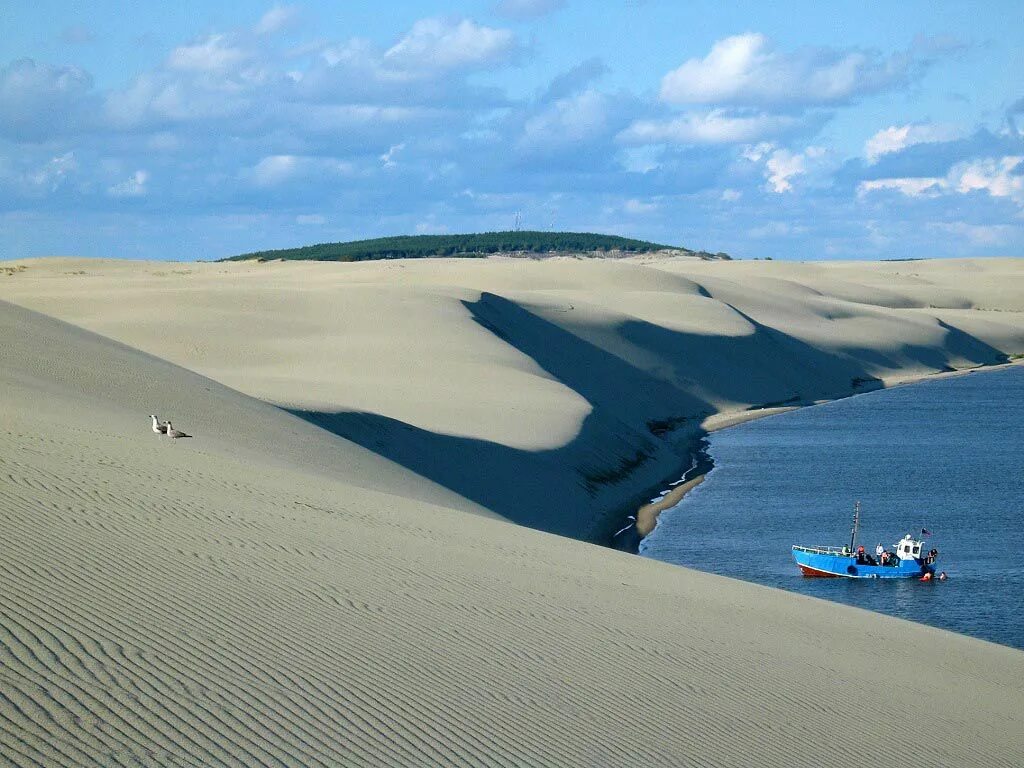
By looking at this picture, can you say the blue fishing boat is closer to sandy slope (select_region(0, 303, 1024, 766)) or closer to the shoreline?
the shoreline

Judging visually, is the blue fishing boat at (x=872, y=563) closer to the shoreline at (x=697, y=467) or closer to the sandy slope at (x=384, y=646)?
the shoreline at (x=697, y=467)

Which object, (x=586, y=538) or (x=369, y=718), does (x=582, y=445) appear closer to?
(x=586, y=538)

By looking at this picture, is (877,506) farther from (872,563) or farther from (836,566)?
(836,566)

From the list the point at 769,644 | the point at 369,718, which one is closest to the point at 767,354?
the point at 769,644

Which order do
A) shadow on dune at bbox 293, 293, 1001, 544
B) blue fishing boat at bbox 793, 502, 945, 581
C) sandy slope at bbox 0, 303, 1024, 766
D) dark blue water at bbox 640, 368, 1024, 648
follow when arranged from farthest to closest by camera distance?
shadow on dune at bbox 293, 293, 1001, 544 < blue fishing boat at bbox 793, 502, 945, 581 < dark blue water at bbox 640, 368, 1024, 648 < sandy slope at bbox 0, 303, 1024, 766

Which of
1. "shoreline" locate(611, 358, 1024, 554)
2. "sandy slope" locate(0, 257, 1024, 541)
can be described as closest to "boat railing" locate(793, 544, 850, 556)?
"shoreline" locate(611, 358, 1024, 554)

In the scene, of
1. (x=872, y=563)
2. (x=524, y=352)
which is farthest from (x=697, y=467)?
(x=524, y=352)
